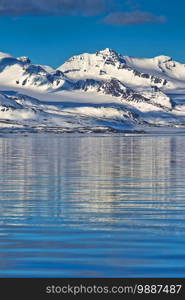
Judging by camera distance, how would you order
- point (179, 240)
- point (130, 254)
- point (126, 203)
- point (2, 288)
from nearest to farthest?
point (2, 288)
point (130, 254)
point (179, 240)
point (126, 203)

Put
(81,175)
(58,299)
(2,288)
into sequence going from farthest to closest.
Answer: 1. (81,175)
2. (2,288)
3. (58,299)

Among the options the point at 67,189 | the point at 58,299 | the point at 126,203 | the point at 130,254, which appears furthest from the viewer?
the point at 67,189

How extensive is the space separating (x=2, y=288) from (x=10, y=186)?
1274 inches

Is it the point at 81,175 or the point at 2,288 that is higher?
the point at 81,175

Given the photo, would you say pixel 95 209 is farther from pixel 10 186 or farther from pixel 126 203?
pixel 10 186

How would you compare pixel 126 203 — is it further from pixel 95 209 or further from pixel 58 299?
pixel 58 299

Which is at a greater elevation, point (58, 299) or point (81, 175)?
point (81, 175)

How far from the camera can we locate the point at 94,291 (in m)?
21.6

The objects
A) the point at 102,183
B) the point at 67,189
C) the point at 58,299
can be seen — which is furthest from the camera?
the point at 102,183

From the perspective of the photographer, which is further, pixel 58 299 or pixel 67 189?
pixel 67 189

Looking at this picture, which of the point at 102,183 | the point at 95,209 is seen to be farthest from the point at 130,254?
the point at 102,183

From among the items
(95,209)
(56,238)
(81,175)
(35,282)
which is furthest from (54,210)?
(81,175)

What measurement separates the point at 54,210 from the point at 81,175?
83.9 ft

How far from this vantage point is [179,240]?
31.5m
